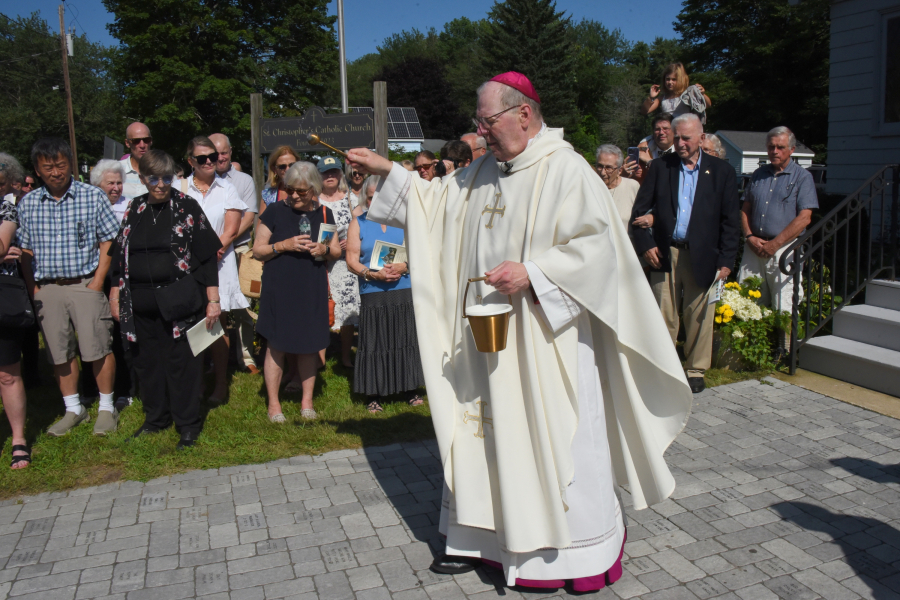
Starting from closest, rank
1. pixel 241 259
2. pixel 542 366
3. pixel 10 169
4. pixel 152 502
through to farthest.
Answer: pixel 542 366, pixel 152 502, pixel 10 169, pixel 241 259

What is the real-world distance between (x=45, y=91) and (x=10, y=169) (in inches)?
2469

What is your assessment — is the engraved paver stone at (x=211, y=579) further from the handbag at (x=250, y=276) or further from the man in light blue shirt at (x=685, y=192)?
the man in light blue shirt at (x=685, y=192)

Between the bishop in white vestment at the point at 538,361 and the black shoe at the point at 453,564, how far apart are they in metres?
0.07

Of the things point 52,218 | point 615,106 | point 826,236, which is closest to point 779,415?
point 826,236

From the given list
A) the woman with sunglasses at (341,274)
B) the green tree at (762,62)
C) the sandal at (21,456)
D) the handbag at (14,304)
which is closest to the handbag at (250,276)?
the woman with sunglasses at (341,274)

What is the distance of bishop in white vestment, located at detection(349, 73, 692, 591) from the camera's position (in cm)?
300

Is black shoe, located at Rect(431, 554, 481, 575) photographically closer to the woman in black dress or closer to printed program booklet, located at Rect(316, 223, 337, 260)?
the woman in black dress

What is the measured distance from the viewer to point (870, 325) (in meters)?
6.09

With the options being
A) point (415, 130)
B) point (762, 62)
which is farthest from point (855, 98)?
point (415, 130)

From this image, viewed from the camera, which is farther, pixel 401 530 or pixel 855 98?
pixel 855 98

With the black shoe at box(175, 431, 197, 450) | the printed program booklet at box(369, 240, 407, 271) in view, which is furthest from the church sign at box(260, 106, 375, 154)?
the black shoe at box(175, 431, 197, 450)

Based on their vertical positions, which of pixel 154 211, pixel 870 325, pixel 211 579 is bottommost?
pixel 211 579

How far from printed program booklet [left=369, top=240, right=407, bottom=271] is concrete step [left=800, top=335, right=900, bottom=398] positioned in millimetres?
3579

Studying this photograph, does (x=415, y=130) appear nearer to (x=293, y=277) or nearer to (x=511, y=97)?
(x=293, y=277)
